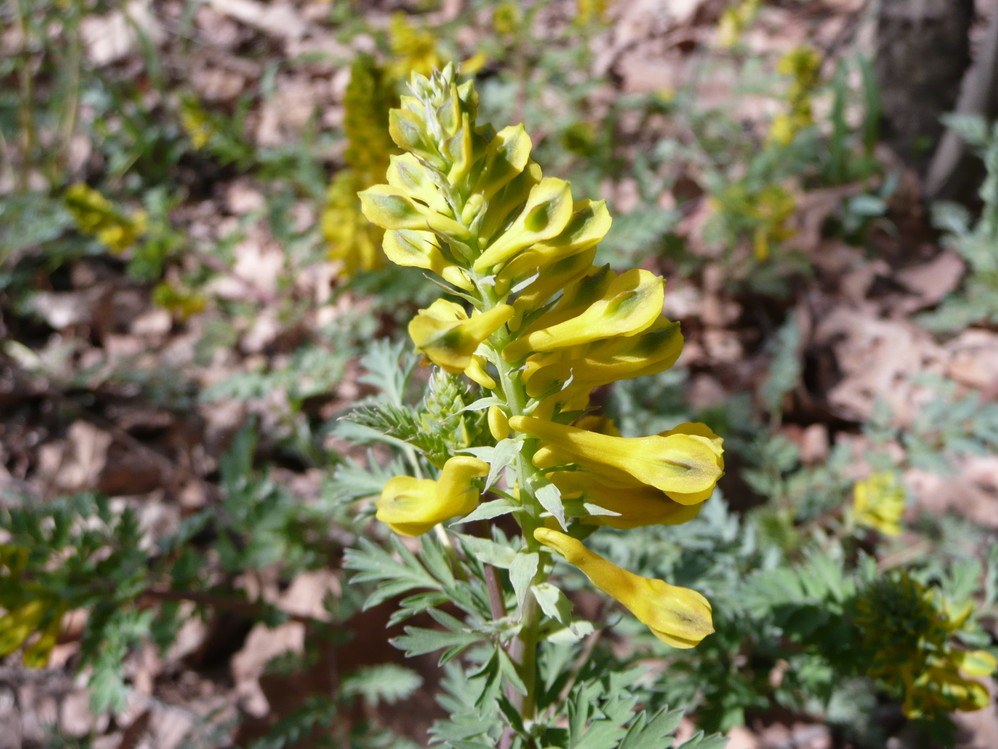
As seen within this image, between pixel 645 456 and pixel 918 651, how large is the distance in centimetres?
137

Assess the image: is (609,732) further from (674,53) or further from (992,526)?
(674,53)

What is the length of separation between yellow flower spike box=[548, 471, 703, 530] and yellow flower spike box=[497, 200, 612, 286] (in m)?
0.44

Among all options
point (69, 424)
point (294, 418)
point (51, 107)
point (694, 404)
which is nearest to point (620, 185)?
point (694, 404)

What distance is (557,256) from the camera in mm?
1241

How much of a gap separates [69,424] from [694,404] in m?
3.99

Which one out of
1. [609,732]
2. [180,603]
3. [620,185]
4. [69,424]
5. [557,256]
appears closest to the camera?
[557,256]

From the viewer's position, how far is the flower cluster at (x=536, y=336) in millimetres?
1198

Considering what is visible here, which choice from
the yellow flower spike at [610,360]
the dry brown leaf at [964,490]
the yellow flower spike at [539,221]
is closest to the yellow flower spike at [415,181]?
the yellow flower spike at [539,221]

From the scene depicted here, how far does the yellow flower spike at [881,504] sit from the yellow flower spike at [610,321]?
212 cm

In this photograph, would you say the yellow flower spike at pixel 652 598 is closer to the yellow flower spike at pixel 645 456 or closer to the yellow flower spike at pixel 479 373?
the yellow flower spike at pixel 645 456

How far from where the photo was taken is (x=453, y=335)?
1.10m

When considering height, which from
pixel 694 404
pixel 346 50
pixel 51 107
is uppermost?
pixel 346 50

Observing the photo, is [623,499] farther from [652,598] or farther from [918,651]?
[918,651]

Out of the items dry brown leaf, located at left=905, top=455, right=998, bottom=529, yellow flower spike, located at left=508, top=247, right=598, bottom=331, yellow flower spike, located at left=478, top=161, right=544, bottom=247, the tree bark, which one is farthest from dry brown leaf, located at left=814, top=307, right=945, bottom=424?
yellow flower spike, located at left=478, top=161, right=544, bottom=247
